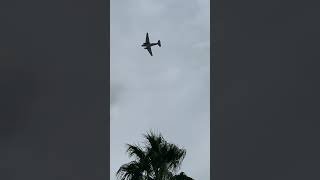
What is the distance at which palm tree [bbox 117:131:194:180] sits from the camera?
32.0 ft

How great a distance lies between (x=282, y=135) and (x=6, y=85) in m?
3.98

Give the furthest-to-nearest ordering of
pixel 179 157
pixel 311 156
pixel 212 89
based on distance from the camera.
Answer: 1. pixel 179 157
2. pixel 212 89
3. pixel 311 156

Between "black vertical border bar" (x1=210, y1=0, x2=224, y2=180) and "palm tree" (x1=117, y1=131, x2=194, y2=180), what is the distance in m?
2.35

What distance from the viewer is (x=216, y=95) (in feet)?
24.5

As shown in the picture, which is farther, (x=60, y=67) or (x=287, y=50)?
(x=60, y=67)

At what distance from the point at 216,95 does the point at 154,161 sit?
111 inches

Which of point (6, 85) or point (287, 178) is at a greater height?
point (6, 85)

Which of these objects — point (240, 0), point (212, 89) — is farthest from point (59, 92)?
point (240, 0)

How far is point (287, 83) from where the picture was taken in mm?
7238

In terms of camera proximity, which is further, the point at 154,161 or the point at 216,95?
the point at 154,161

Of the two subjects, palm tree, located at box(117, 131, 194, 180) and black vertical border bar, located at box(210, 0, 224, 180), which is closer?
black vertical border bar, located at box(210, 0, 224, 180)

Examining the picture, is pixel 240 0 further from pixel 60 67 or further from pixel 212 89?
pixel 60 67

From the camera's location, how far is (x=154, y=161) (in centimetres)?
989

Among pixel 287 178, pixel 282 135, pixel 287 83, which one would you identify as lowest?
pixel 287 178
